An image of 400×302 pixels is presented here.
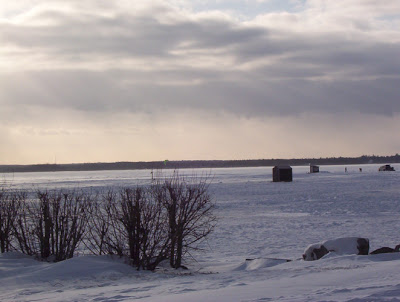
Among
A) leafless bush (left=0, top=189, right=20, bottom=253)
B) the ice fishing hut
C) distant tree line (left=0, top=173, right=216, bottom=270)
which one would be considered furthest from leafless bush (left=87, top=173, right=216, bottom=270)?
the ice fishing hut

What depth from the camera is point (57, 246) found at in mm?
14117

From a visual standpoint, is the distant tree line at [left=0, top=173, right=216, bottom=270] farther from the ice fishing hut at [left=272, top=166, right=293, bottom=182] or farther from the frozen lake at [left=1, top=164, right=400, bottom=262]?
the ice fishing hut at [left=272, top=166, right=293, bottom=182]

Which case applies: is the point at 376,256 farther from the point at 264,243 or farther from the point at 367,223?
the point at 367,223

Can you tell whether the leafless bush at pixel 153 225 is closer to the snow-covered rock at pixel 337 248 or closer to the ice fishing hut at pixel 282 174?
the snow-covered rock at pixel 337 248

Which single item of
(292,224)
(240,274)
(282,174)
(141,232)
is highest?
(282,174)

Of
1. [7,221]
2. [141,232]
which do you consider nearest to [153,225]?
[141,232]

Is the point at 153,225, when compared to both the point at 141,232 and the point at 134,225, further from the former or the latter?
the point at 134,225

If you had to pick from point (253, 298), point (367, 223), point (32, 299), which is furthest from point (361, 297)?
point (367, 223)

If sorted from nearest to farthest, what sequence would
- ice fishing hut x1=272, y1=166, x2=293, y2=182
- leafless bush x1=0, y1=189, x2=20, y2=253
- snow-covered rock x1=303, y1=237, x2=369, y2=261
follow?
snow-covered rock x1=303, y1=237, x2=369, y2=261, leafless bush x1=0, y1=189, x2=20, y2=253, ice fishing hut x1=272, y1=166, x2=293, y2=182

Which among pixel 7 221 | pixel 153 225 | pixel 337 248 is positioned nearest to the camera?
pixel 153 225

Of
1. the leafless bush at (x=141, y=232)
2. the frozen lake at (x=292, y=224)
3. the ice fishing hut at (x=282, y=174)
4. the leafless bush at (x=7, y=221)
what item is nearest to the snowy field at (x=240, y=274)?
the frozen lake at (x=292, y=224)

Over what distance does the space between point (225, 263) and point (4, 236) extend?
19.4 feet

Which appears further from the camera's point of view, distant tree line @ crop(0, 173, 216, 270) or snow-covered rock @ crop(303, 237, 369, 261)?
snow-covered rock @ crop(303, 237, 369, 261)

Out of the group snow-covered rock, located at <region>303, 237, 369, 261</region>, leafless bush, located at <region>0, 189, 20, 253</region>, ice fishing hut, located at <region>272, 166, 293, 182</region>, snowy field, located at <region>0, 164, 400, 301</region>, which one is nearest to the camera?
snowy field, located at <region>0, 164, 400, 301</region>
